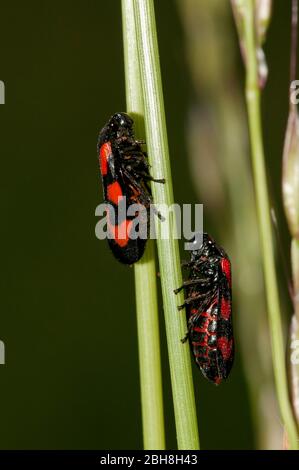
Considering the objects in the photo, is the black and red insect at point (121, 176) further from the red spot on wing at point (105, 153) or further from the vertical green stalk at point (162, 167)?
the vertical green stalk at point (162, 167)

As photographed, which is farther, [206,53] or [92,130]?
[92,130]

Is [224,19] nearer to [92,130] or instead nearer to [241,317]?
[241,317]

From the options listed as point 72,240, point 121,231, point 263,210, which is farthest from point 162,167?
point 72,240

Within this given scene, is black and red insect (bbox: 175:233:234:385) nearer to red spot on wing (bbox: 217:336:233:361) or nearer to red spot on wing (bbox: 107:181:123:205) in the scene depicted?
red spot on wing (bbox: 217:336:233:361)

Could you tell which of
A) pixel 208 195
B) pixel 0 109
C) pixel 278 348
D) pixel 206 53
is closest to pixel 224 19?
pixel 206 53

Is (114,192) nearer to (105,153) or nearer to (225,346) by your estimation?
(105,153)

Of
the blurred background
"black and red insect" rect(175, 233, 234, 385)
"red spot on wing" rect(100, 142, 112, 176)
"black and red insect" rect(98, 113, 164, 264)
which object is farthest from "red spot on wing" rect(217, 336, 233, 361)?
the blurred background

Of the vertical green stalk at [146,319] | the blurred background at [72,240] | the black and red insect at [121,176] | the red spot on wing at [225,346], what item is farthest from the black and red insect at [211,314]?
the blurred background at [72,240]
